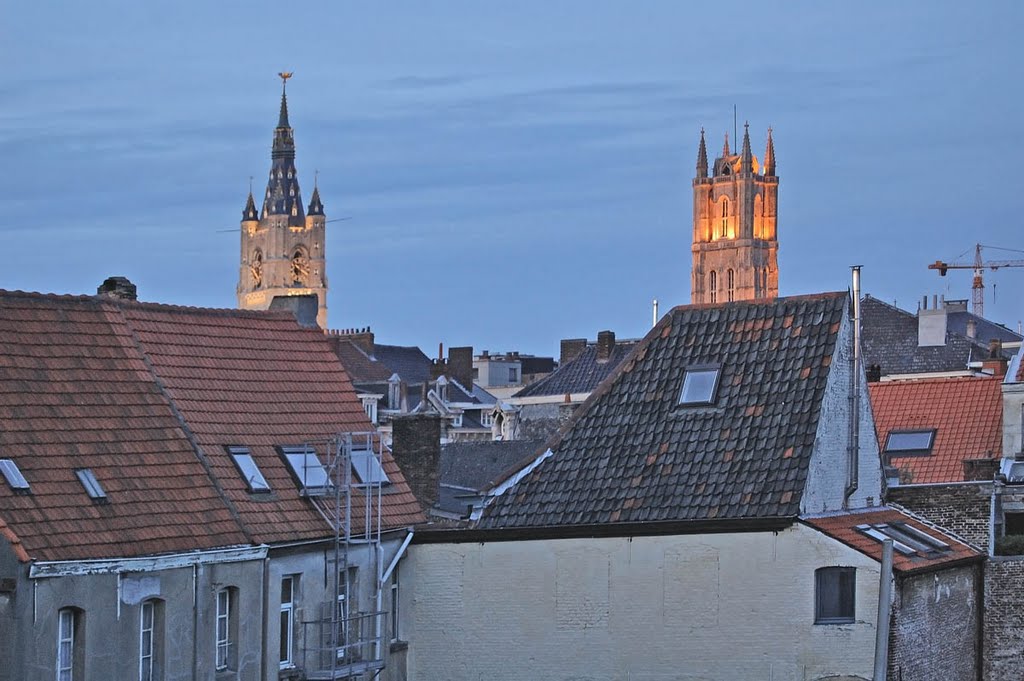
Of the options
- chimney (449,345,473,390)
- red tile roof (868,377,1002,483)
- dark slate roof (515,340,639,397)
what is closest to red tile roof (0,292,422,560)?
red tile roof (868,377,1002,483)

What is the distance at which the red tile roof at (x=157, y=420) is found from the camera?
3139 centimetres

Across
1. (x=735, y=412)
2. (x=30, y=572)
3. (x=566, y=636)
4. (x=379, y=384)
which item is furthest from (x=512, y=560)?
A: (x=379, y=384)

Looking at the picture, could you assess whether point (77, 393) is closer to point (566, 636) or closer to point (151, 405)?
point (151, 405)

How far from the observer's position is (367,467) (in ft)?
124

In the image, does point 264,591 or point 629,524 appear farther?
point 629,524

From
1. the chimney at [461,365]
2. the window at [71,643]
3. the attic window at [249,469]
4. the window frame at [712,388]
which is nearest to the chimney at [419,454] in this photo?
the window frame at [712,388]

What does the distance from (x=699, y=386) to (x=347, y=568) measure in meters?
6.63

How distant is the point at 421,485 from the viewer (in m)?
44.5

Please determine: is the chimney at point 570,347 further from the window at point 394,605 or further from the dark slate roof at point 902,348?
the window at point 394,605

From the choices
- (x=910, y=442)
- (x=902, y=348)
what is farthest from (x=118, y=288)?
(x=902, y=348)

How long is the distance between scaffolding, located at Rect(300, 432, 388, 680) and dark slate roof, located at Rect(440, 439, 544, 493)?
21906 mm

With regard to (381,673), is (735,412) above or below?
above

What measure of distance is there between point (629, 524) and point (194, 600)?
7415mm

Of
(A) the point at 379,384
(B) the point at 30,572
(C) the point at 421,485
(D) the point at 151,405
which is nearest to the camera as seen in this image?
(B) the point at 30,572
